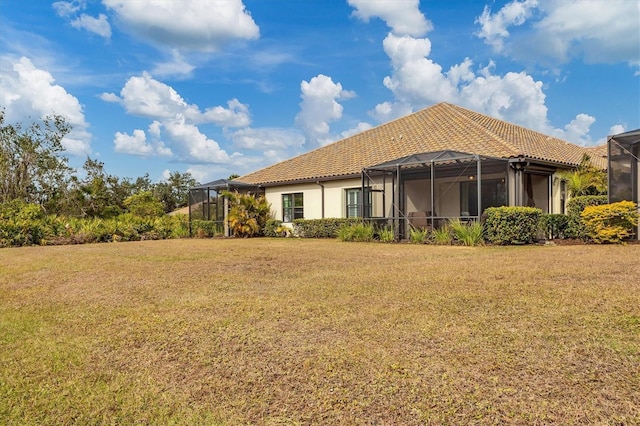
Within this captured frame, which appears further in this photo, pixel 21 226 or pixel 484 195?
pixel 484 195

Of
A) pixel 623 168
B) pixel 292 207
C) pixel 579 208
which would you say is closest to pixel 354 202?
pixel 292 207

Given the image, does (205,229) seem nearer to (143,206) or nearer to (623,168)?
(143,206)

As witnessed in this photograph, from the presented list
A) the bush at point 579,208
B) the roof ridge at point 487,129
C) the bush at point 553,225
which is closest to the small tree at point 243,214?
the roof ridge at point 487,129

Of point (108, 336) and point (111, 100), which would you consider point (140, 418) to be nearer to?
point (108, 336)

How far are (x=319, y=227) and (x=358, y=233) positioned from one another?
320 centimetres

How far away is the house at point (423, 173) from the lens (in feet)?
50.3

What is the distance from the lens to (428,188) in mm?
18906

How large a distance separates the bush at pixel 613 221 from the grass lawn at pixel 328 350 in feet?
19.6

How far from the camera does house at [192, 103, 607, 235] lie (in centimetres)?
1533

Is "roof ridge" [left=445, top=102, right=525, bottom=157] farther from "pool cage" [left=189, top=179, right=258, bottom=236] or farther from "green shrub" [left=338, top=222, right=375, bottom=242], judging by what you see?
"pool cage" [left=189, top=179, right=258, bottom=236]

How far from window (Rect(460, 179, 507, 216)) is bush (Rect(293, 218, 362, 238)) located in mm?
4729

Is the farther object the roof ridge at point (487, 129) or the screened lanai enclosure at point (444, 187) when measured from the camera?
the roof ridge at point (487, 129)

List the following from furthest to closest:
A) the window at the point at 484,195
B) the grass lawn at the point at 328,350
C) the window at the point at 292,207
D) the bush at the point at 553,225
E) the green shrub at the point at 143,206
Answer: the green shrub at the point at 143,206 < the window at the point at 292,207 < the window at the point at 484,195 < the bush at the point at 553,225 < the grass lawn at the point at 328,350

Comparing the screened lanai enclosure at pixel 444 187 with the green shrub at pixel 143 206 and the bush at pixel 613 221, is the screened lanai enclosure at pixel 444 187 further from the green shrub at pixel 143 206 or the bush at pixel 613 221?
the green shrub at pixel 143 206
